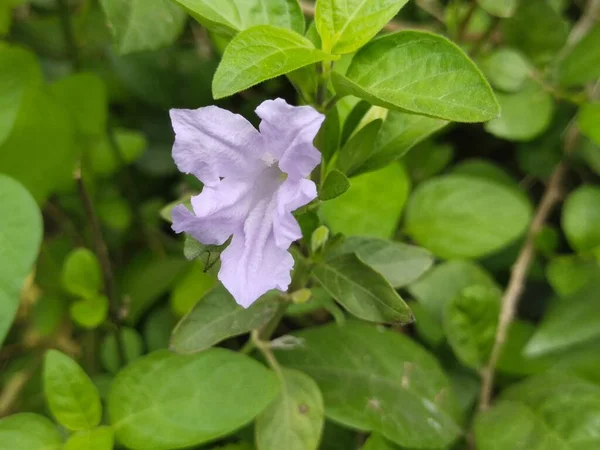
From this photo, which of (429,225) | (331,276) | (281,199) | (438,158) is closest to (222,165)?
(281,199)

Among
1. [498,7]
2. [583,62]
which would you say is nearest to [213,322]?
[498,7]

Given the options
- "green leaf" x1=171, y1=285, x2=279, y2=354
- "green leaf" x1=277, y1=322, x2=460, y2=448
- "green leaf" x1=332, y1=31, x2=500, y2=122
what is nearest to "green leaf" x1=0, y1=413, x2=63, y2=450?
"green leaf" x1=171, y1=285, x2=279, y2=354

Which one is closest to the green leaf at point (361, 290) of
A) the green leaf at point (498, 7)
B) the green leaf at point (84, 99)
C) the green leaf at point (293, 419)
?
the green leaf at point (293, 419)

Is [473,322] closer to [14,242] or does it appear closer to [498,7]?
[498,7]

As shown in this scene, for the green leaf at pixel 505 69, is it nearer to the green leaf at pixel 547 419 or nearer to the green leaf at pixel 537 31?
the green leaf at pixel 537 31

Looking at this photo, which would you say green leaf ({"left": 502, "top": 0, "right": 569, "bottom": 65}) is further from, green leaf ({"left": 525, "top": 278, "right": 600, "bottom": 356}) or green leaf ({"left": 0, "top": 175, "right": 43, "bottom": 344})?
green leaf ({"left": 0, "top": 175, "right": 43, "bottom": 344})

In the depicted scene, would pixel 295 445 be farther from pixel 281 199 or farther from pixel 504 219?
pixel 504 219
